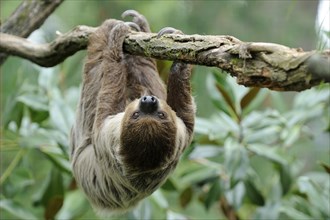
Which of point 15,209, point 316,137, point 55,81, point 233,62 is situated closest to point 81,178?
point 15,209

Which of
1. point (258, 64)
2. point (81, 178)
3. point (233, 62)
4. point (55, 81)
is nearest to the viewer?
point (258, 64)

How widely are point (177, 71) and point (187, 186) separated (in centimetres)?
204

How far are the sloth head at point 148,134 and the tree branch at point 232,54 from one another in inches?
15.8

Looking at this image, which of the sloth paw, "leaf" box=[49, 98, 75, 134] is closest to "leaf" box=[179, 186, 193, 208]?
"leaf" box=[49, 98, 75, 134]

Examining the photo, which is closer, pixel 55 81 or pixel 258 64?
pixel 258 64

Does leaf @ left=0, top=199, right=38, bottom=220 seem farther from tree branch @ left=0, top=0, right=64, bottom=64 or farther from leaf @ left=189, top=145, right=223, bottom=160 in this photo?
leaf @ left=189, top=145, right=223, bottom=160

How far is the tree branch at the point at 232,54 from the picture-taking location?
8.63 ft

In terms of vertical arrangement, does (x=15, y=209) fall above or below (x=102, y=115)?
below

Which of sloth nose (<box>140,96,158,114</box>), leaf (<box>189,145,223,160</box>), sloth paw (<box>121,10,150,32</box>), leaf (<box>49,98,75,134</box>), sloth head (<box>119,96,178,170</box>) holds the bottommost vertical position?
leaf (<box>189,145,223,160</box>)

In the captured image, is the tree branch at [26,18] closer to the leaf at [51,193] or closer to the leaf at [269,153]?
the leaf at [51,193]

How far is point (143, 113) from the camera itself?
4227 mm

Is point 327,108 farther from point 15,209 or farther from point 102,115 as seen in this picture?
point 15,209

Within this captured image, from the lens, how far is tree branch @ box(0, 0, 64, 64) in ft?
17.1

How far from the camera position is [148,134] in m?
4.18
